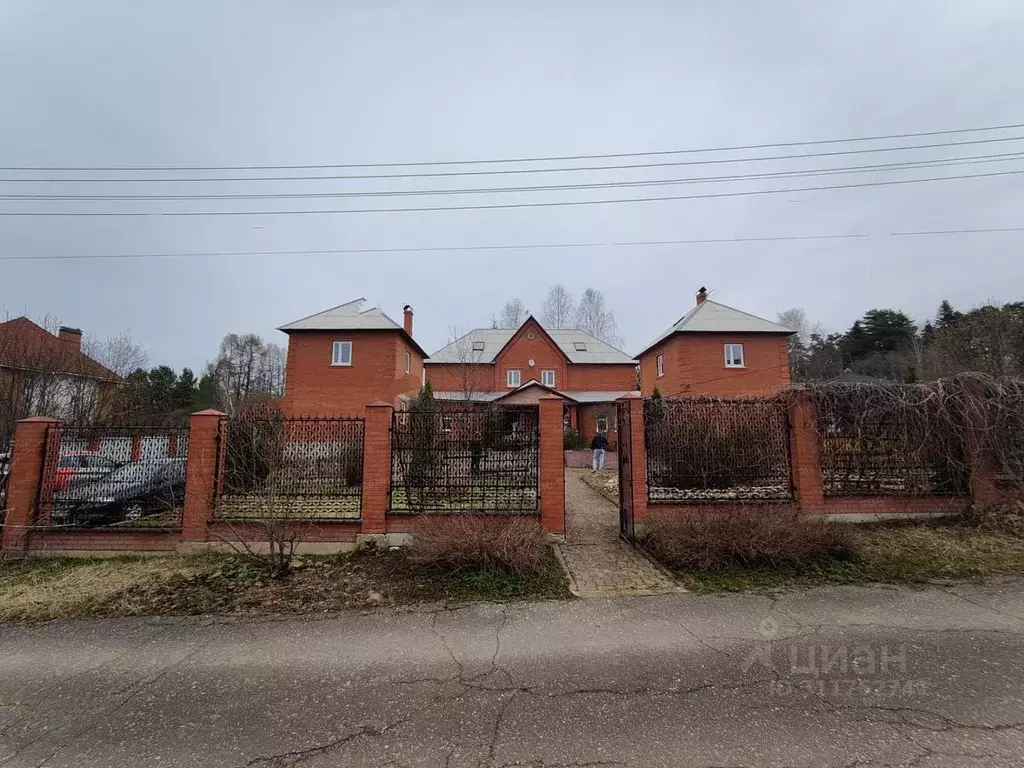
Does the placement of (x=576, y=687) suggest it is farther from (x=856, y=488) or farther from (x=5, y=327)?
(x=5, y=327)

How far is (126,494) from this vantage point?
284 inches

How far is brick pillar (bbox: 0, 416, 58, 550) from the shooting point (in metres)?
6.98

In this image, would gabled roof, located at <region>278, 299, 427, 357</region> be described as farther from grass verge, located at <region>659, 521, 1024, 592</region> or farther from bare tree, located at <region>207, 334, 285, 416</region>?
bare tree, located at <region>207, 334, 285, 416</region>

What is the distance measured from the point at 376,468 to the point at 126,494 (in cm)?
399

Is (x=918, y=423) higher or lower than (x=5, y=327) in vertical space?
lower

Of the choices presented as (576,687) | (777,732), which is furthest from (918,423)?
(576,687)

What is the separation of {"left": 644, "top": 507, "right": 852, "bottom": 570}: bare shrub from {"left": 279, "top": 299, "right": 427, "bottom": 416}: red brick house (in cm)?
2028

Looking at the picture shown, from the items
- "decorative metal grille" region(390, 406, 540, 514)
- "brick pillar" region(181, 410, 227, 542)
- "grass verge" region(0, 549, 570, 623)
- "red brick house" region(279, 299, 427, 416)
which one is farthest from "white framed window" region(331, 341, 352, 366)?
"decorative metal grille" region(390, 406, 540, 514)

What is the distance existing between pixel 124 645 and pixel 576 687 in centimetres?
433

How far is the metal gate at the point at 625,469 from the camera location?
771 centimetres

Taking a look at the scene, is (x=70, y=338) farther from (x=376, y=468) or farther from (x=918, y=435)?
(x=918, y=435)

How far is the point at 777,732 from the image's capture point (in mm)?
2910

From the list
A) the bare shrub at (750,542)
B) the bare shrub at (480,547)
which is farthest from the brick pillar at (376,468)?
the bare shrub at (750,542)

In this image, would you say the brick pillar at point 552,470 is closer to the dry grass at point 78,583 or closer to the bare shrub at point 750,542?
the bare shrub at point 750,542
